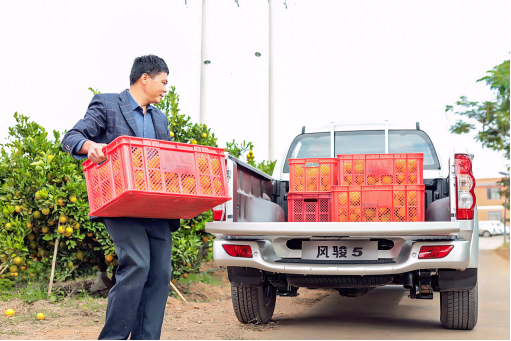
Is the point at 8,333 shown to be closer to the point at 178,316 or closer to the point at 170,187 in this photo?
the point at 178,316

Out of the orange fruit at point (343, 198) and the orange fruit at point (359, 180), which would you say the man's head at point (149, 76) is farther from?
the orange fruit at point (359, 180)

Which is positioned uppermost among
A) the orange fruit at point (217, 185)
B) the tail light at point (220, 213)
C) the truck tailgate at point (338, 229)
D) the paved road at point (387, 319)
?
the orange fruit at point (217, 185)

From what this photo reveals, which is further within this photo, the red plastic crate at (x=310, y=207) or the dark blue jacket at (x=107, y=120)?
the red plastic crate at (x=310, y=207)

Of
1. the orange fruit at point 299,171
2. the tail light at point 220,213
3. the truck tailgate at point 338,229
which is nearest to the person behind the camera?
the truck tailgate at point 338,229

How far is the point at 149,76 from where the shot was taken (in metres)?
3.55

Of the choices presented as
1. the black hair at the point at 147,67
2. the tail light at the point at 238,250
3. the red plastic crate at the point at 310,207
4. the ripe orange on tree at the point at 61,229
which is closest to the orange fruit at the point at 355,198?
the red plastic crate at the point at 310,207

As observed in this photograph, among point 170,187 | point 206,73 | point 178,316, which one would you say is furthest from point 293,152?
point 206,73

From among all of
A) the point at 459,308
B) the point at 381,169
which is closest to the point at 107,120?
the point at 381,169

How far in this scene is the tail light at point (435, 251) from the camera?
4.03m

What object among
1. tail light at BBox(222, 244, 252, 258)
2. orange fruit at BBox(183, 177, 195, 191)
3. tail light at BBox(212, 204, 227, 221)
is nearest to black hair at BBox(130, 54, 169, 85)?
orange fruit at BBox(183, 177, 195, 191)

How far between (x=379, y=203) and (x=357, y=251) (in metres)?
0.48

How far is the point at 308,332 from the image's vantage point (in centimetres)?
438

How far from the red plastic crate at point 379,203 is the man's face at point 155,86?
182 cm

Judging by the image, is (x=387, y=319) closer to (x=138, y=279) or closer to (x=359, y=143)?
(x=359, y=143)
